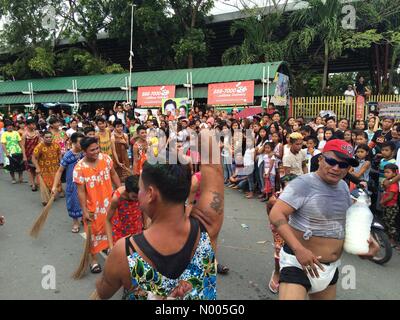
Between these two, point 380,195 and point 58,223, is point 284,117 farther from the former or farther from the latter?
point 58,223

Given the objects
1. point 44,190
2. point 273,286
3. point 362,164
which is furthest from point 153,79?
point 273,286

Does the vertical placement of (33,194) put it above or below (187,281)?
below

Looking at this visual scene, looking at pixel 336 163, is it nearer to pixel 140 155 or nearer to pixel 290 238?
pixel 290 238

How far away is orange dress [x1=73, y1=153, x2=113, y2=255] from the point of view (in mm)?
4242

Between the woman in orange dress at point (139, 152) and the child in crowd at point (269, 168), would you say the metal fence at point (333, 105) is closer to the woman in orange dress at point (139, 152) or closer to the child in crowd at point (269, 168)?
the child in crowd at point (269, 168)

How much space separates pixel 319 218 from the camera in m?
2.50

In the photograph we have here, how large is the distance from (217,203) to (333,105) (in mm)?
12639

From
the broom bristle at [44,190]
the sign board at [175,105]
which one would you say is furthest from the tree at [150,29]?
the broom bristle at [44,190]

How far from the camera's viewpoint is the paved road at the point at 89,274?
3738 millimetres

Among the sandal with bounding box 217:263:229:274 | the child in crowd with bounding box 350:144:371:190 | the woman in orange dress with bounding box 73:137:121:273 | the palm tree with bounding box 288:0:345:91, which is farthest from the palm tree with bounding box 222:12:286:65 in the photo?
the sandal with bounding box 217:263:229:274

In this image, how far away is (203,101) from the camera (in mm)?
16859
